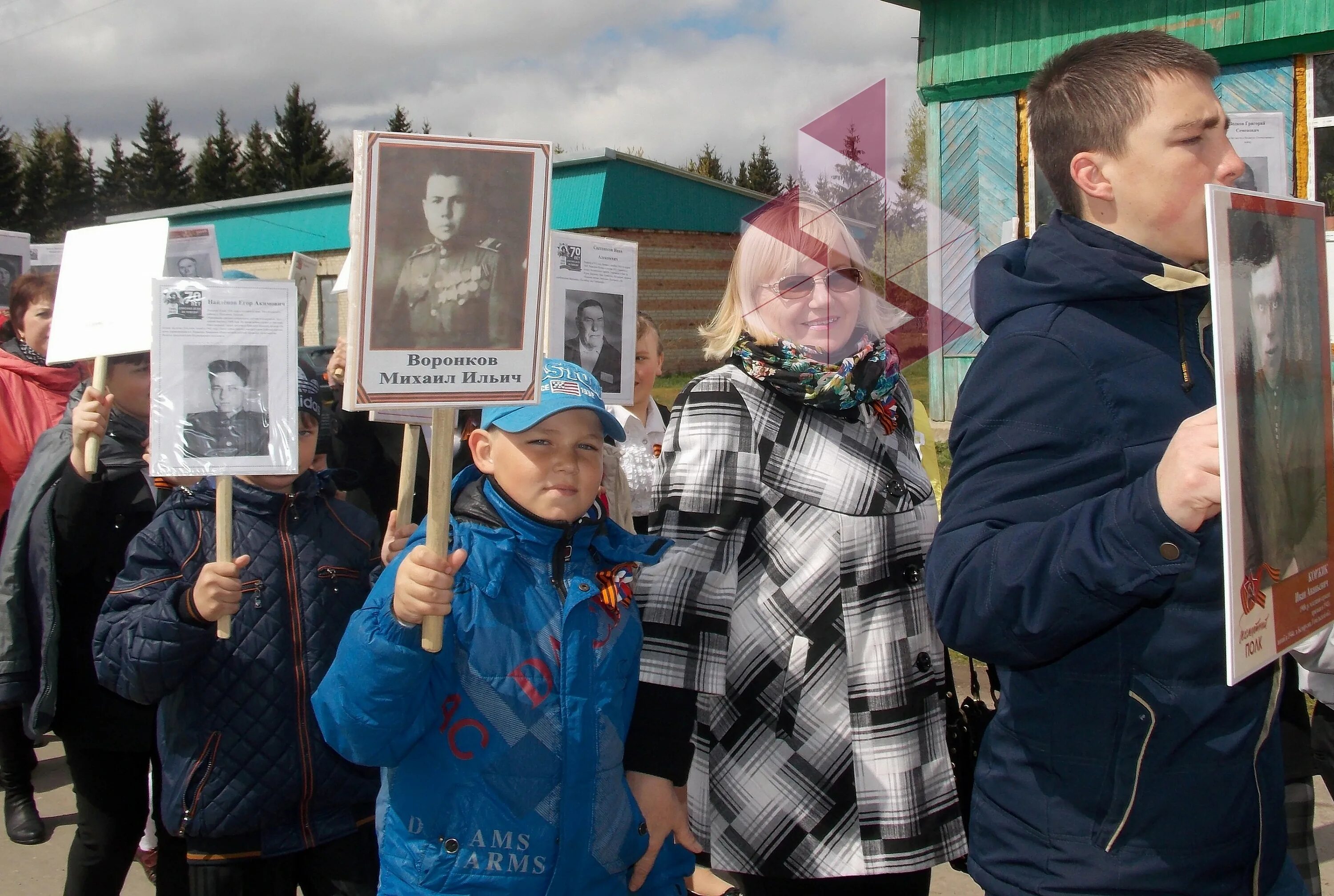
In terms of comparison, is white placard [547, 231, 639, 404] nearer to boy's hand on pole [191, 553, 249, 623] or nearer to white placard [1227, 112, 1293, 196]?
boy's hand on pole [191, 553, 249, 623]

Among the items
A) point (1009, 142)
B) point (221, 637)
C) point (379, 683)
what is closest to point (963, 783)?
point (379, 683)

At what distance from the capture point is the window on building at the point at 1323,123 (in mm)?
8234

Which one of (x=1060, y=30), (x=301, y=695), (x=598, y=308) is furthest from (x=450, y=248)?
(x=1060, y=30)

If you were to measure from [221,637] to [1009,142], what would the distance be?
28.6 ft

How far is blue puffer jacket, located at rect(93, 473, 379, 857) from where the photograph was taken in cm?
268

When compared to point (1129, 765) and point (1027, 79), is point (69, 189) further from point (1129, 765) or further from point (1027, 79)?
point (1129, 765)

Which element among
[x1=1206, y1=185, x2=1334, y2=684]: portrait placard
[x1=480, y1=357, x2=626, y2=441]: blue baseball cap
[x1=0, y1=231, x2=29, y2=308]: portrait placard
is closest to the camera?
[x1=1206, y1=185, x2=1334, y2=684]: portrait placard

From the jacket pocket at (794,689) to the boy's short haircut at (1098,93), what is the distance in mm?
995

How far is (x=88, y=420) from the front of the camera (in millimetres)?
3236

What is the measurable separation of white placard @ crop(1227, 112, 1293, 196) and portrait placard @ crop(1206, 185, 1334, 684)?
264 cm

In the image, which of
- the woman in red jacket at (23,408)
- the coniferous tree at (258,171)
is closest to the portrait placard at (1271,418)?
the woman in red jacket at (23,408)

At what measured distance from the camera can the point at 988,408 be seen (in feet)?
5.22

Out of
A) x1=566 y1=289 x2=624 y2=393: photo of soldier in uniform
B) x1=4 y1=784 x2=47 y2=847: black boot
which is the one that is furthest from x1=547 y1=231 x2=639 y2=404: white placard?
x1=4 y1=784 x2=47 y2=847: black boot

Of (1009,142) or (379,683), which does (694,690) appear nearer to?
(379,683)
